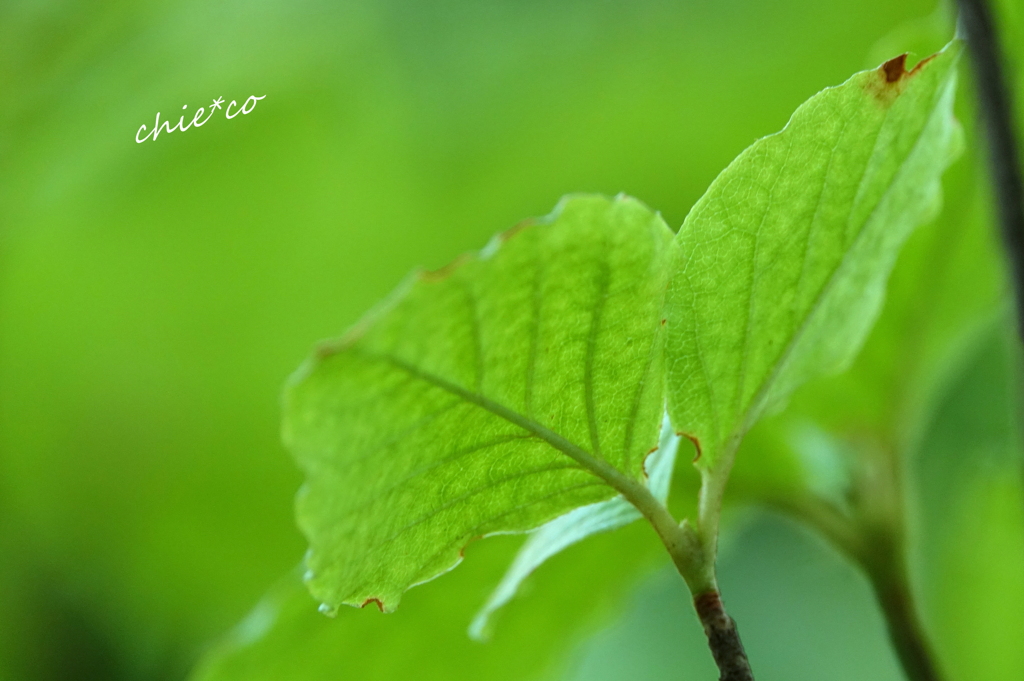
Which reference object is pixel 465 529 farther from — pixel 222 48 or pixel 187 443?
pixel 187 443

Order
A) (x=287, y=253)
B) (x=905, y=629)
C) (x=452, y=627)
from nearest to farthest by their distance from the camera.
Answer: (x=905, y=629) → (x=452, y=627) → (x=287, y=253)


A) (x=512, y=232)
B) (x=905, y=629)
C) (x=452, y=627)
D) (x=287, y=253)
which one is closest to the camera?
(x=512, y=232)

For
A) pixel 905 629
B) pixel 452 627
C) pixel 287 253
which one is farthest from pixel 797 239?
pixel 287 253

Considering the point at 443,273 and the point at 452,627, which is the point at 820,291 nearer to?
the point at 443,273

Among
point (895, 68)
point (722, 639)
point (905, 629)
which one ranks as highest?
point (895, 68)

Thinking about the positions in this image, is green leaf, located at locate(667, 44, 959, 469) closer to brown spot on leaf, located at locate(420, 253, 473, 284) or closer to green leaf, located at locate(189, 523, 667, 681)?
brown spot on leaf, located at locate(420, 253, 473, 284)

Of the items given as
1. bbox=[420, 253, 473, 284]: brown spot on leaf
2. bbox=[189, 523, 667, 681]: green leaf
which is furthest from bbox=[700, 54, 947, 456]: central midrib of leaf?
bbox=[189, 523, 667, 681]: green leaf
